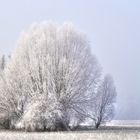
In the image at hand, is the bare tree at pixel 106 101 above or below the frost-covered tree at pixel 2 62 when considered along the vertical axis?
below

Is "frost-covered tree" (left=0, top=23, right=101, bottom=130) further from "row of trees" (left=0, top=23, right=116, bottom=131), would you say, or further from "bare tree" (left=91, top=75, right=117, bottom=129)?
"bare tree" (left=91, top=75, right=117, bottom=129)

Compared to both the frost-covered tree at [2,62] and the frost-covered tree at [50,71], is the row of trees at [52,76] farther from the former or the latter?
the frost-covered tree at [2,62]

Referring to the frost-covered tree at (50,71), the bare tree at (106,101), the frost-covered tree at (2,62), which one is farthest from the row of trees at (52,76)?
the bare tree at (106,101)

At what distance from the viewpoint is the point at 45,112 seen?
42.7m

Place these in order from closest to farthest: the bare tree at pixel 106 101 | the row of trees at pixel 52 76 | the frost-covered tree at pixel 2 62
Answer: the row of trees at pixel 52 76
the frost-covered tree at pixel 2 62
the bare tree at pixel 106 101

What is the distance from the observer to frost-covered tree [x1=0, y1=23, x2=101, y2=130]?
4672cm

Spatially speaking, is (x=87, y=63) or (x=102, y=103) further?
(x=102, y=103)

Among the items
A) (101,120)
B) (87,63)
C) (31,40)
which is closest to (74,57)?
(87,63)

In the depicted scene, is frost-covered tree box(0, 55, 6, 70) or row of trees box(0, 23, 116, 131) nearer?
row of trees box(0, 23, 116, 131)

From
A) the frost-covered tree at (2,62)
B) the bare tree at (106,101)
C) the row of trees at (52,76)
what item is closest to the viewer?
the row of trees at (52,76)

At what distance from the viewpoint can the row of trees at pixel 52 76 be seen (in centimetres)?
4647

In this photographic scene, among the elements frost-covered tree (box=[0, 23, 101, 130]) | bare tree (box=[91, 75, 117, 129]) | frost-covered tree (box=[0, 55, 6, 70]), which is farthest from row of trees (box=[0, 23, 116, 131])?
bare tree (box=[91, 75, 117, 129])

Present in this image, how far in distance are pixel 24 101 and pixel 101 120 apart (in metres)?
14.0

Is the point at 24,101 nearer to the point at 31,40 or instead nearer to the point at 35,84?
the point at 35,84
